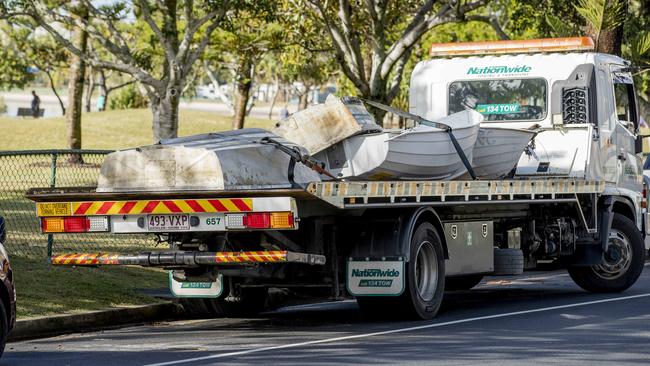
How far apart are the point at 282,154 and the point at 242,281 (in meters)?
1.61

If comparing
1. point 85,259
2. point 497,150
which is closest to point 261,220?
point 85,259

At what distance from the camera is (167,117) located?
24.2 meters

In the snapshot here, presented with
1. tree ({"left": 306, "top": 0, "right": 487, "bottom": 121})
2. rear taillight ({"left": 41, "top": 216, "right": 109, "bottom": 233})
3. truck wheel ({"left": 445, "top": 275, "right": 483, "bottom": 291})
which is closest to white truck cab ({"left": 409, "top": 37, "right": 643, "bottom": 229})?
truck wheel ({"left": 445, "top": 275, "right": 483, "bottom": 291})

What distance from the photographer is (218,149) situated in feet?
36.9

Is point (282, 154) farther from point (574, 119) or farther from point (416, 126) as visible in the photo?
point (574, 119)

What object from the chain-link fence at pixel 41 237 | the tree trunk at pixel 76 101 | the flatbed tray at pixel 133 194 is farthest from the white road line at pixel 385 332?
the tree trunk at pixel 76 101

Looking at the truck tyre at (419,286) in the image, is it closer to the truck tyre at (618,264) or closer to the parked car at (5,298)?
the truck tyre at (618,264)

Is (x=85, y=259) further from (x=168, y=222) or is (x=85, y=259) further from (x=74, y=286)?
(x=74, y=286)

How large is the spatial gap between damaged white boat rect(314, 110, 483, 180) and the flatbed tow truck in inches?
16.7

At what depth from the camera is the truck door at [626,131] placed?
16.2 m

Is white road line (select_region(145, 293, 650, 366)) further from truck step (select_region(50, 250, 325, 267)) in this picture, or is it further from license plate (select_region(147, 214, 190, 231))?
license plate (select_region(147, 214, 190, 231))

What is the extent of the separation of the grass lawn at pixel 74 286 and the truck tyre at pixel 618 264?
5.29 m

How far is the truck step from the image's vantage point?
11188 millimetres

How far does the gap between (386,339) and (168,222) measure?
2176 mm
